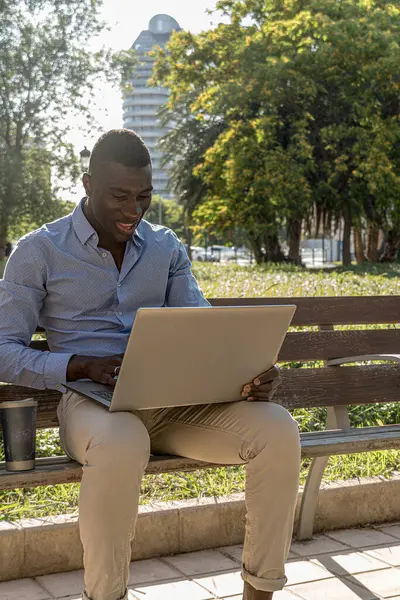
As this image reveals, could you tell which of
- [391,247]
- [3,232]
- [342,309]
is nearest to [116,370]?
[342,309]

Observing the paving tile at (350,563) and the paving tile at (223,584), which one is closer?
the paving tile at (223,584)

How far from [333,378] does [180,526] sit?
882mm

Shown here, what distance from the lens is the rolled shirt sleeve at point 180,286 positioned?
327 centimetres

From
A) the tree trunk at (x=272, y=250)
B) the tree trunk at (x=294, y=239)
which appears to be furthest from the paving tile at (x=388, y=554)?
the tree trunk at (x=272, y=250)

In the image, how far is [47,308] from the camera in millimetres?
3080

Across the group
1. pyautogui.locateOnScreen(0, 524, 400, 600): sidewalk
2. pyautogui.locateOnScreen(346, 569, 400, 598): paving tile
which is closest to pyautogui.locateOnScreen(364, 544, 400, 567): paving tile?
pyautogui.locateOnScreen(0, 524, 400, 600): sidewalk

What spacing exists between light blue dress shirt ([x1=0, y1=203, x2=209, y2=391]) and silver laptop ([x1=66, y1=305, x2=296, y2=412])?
269 mm

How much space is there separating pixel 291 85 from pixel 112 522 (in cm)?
2361

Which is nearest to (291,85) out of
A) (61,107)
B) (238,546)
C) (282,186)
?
(282,186)

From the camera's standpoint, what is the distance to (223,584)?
3295 mm

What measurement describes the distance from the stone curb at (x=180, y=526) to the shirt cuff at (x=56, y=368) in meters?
0.74

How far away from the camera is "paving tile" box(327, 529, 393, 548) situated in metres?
3.76

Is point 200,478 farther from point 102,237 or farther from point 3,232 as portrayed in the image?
point 3,232

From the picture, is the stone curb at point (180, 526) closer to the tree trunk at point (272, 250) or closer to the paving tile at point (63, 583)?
the paving tile at point (63, 583)
